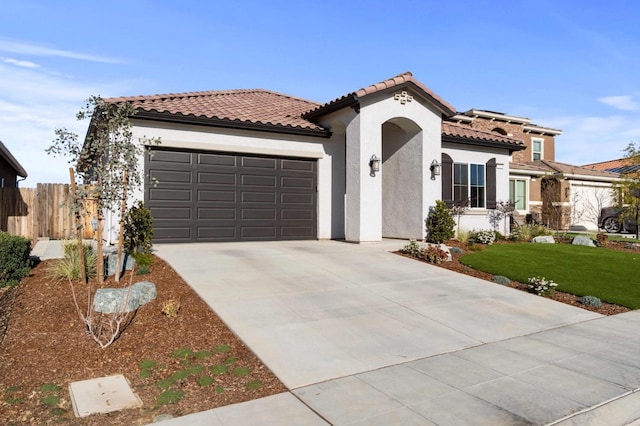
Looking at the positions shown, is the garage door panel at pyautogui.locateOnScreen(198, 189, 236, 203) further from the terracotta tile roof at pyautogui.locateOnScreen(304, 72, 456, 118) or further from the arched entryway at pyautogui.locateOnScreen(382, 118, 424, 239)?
the arched entryway at pyautogui.locateOnScreen(382, 118, 424, 239)

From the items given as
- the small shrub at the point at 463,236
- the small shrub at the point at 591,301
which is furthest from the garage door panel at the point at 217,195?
the small shrub at the point at 591,301

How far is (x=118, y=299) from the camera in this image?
6391 mm

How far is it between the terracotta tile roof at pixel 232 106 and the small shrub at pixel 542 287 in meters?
7.75

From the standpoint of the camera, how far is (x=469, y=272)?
9.89 metres

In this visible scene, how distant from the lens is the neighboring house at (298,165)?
11.8m

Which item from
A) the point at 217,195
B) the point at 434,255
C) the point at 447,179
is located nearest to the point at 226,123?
the point at 217,195

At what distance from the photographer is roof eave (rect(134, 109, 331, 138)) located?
11.3m

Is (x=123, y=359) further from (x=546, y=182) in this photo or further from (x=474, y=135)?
(x=546, y=182)

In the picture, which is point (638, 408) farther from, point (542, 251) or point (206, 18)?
point (206, 18)

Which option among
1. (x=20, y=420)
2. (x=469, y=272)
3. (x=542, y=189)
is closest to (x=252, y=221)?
(x=469, y=272)

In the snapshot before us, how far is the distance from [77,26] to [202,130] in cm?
372

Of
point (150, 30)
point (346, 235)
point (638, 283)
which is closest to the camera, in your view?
point (638, 283)

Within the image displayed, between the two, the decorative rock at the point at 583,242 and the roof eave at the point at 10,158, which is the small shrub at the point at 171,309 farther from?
the decorative rock at the point at 583,242

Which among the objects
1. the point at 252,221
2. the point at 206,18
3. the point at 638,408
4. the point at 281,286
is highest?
the point at 206,18
